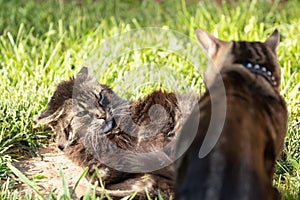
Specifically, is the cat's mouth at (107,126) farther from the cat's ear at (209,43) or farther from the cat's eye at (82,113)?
the cat's ear at (209,43)

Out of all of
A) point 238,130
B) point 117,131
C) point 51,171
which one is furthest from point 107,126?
point 238,130

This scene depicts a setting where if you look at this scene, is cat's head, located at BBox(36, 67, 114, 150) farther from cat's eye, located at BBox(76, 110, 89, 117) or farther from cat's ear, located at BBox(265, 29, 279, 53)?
cat's ear, located at BBox(265, 29, 279, 53)

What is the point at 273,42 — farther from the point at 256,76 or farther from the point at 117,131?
the point at 117,131

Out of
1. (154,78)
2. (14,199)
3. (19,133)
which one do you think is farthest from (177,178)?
(154,78)

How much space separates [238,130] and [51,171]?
6.39 ft

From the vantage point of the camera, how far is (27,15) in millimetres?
7211

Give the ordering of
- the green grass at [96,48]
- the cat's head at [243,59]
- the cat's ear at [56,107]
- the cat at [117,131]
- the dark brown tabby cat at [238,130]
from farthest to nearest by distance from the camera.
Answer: the green grass at [96,48] → the cat's ear at [56,107] → the cat at [117,131] → the cat's head at [243,59] → the dark brown tabby cat at [238,130]

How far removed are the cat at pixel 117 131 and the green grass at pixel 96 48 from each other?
43cm

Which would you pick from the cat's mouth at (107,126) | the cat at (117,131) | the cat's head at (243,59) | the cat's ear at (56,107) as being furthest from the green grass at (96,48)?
the cat's head at (243,59)

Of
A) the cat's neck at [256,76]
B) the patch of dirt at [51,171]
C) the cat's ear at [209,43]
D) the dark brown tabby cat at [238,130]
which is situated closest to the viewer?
the dark brown tabby cat at [238,130]

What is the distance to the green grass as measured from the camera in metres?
4.48

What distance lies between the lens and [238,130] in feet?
8.76

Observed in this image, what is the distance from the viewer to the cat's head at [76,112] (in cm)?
414

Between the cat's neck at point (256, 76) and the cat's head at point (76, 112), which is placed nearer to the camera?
the cat's neck at point (256, 76)
